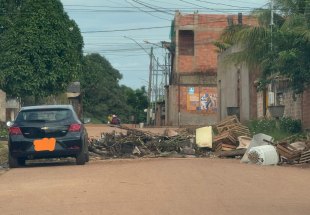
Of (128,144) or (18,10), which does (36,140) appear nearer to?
(128,144)

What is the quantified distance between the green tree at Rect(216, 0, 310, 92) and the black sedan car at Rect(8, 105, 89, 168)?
7593mm

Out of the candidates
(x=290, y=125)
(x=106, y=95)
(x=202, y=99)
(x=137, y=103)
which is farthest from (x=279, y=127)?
(x=137, y=103)

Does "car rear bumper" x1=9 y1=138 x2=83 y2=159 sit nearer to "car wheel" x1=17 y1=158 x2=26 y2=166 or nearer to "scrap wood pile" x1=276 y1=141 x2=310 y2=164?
"car wheel" x1=17 y1=158 x2=26 y2=166

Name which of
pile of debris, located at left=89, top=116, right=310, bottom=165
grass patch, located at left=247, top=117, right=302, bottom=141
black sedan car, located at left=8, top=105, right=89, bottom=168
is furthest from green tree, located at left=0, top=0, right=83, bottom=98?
black sedan car, located at left=8, top=105, right=89, bottom=168

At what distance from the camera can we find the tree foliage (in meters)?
82.6

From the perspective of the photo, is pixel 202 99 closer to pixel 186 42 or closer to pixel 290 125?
pixel 186 42

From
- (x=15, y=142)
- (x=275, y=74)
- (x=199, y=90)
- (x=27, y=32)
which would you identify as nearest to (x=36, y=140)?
(x=15, y=142)

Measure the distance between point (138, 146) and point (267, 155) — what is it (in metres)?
4.75

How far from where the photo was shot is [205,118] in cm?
6309

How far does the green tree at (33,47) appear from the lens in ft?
118

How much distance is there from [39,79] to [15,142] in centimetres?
2067

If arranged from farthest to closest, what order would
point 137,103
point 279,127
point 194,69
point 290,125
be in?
1. point 137,103
2. point 194,69
3. point 290,125
4. point 279,127

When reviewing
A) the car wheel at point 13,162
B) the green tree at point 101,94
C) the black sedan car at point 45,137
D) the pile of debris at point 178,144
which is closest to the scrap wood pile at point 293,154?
the pile of debris at point 178,144

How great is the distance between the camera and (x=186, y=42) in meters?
64.2
